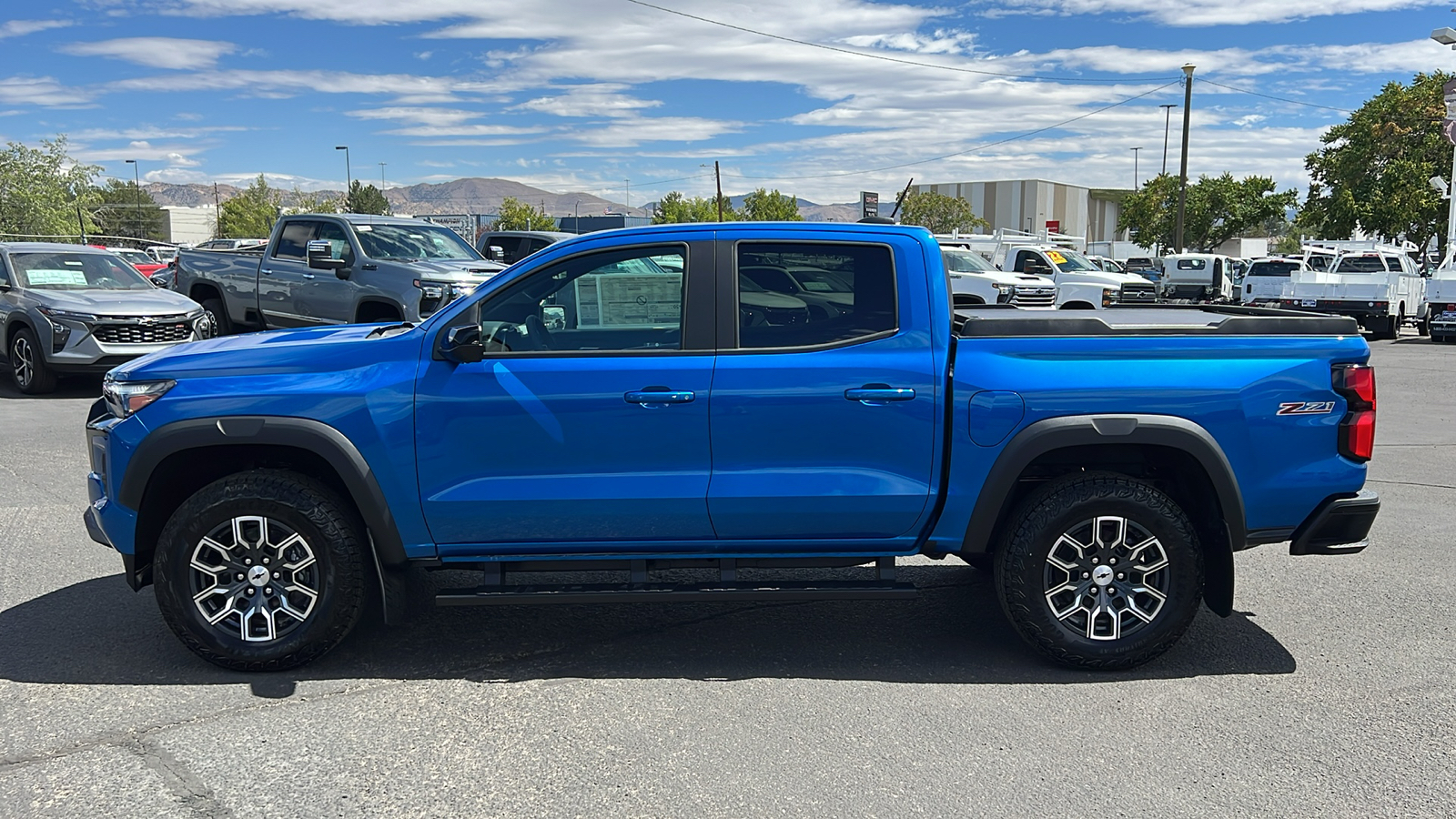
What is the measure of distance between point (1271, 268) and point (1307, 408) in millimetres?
27203

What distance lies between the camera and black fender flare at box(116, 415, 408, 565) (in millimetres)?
4480

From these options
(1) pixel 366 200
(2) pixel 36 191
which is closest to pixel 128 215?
(1) pixel 366 200

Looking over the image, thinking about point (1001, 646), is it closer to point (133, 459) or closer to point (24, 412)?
point (133, 459)

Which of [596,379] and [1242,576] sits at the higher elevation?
[596,379]

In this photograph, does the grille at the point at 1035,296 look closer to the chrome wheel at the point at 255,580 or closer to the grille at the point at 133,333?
the grille at the point at 133,333

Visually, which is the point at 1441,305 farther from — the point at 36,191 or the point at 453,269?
the point at 36,191

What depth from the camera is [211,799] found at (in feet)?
11.8

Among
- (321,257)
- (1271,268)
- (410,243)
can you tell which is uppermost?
(410,243)

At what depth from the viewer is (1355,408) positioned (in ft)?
15.1

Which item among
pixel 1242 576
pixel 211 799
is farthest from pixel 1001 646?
pixel 211 799

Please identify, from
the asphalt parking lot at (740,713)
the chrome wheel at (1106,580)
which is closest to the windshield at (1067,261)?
the asphalt parking lot at (740,713)

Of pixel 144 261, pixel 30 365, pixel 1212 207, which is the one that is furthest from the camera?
pixel 1212 207

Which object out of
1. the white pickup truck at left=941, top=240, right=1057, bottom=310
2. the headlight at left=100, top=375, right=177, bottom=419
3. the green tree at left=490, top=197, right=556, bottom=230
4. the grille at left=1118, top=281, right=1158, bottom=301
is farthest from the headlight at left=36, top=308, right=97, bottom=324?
the green tree at left=490, top=197, right=556, bottom=230

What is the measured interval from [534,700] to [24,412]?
9.91 meters
